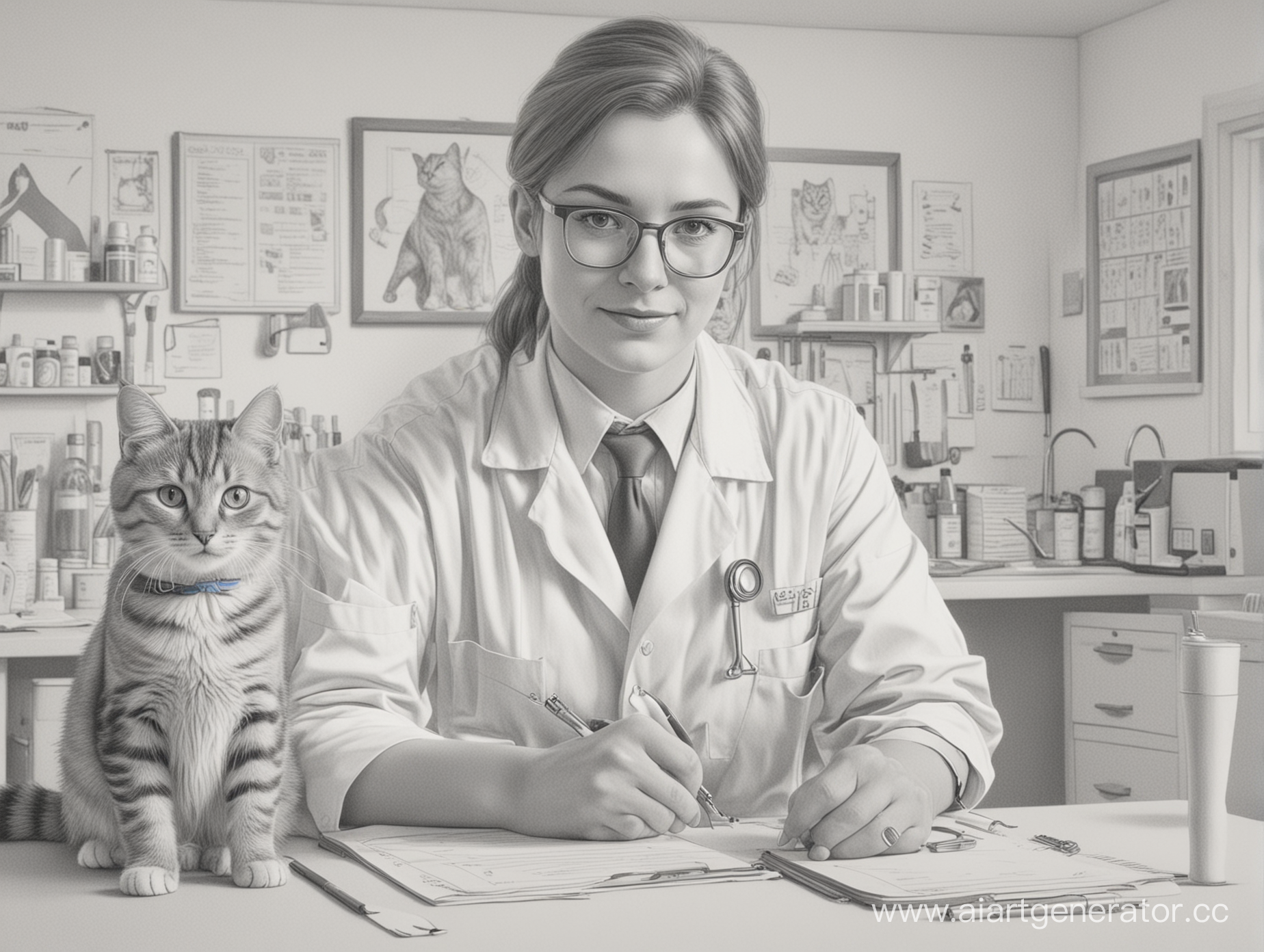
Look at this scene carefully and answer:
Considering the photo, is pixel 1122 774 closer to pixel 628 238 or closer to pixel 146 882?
pixel 628 238

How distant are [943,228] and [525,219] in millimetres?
3216

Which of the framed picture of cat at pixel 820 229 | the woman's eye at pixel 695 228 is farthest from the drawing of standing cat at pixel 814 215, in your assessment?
the woman's eye at pixel 695 228

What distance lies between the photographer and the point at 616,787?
1.08 meters

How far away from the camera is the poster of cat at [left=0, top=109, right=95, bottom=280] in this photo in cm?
377

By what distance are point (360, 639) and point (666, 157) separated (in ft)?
1.83

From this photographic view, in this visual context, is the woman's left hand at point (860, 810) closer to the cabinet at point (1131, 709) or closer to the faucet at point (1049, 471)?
the cabinet at point (1131, 709)

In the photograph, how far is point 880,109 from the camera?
4391 millimetres

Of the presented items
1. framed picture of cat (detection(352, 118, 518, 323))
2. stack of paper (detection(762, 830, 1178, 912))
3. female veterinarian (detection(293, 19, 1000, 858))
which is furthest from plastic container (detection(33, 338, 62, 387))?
stack of paper (detection(762, 830, 1178, 912))

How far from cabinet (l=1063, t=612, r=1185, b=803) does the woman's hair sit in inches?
95.7

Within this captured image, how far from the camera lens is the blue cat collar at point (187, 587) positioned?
0.99 m

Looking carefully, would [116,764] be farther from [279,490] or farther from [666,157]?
[666,157]

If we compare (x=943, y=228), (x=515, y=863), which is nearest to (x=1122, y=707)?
(x=943, y=228)

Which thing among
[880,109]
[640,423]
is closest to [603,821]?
[640,423]

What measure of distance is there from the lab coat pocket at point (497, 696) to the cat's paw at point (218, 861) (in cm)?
43
